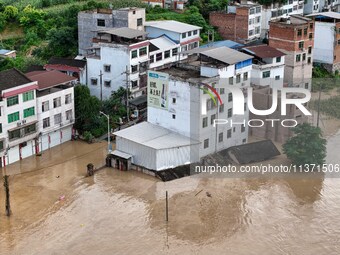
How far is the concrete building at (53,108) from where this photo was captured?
33188 millimetres

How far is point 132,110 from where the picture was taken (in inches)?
1511

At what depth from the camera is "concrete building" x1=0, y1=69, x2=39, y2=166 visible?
102 feet

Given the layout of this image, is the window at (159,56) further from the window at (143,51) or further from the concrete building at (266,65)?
the concrete building at (266,65)

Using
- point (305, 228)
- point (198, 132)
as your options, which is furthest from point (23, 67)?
point (305, 228)

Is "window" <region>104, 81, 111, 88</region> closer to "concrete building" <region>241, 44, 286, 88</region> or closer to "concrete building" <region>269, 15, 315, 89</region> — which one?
"concrete building" <region>241, 44, 286, 88</region>

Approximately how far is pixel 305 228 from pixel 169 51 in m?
20.2

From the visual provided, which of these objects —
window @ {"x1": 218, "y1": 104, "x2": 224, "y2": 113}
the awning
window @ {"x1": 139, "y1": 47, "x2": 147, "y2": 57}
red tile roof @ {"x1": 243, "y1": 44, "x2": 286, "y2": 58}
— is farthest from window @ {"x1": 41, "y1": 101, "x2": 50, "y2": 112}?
red tile roof @ {"x1": 243, "y1": 44, "x2": 286, "y2": 58}

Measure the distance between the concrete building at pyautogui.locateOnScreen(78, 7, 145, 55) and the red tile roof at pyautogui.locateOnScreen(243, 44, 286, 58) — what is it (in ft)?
30.5

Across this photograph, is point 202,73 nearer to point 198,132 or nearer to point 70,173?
point 198,132

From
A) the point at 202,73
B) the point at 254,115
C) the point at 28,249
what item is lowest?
the point at 28,249

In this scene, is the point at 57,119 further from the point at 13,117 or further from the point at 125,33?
the point at 125,33

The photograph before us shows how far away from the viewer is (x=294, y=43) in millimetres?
→ 42531

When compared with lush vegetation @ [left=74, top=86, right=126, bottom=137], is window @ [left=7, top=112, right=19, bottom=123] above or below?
above

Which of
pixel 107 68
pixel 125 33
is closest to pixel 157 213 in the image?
pixel 107 68
